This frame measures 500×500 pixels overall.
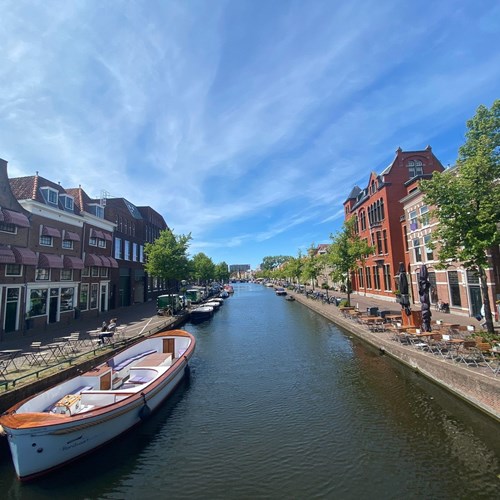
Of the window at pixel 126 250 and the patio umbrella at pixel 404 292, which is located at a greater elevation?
the window at pixel 126 250

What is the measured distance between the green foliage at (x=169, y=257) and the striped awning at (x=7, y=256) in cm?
1429

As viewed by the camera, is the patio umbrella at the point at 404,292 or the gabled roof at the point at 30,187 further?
the gabled roof at the point at 30,187

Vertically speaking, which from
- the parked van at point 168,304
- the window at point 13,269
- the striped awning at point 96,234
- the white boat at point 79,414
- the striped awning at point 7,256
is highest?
the striped awning at point 96,234

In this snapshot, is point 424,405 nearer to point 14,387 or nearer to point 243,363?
point 243,363

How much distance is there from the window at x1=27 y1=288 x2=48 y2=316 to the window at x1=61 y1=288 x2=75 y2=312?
2.16m

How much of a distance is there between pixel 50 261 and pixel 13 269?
290cm

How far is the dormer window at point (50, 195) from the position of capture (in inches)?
960

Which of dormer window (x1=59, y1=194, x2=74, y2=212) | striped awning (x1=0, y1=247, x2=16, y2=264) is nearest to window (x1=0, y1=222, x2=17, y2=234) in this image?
striped awning (x1=0, y1=247, x2=16, y2=264)

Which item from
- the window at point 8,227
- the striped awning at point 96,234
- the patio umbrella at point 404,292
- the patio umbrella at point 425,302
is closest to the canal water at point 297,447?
the patio umbrella at point 425,302

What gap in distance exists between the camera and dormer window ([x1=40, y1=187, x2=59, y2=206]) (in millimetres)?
24384

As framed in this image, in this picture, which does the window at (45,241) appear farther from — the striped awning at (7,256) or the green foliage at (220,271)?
the green foliage at (220,271)

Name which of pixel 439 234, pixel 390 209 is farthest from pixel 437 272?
pixel 439 234

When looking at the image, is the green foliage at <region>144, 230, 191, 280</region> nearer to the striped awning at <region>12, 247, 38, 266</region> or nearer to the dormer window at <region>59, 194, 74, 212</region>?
the dormer window at <region>59, 194, 74, 212</region>

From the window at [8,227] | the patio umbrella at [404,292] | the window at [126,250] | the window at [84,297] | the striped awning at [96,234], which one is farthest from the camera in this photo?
the window at [126,250]
